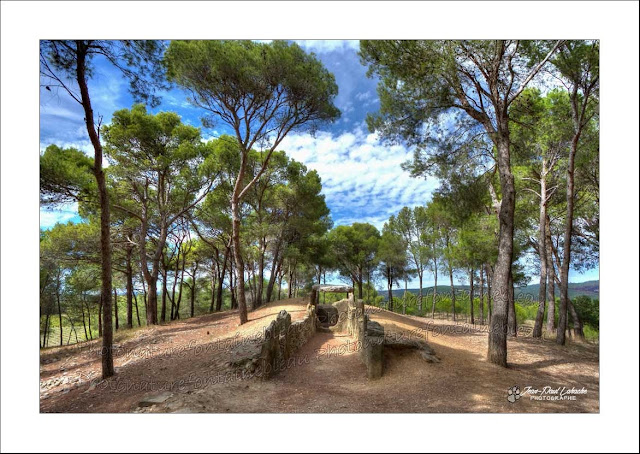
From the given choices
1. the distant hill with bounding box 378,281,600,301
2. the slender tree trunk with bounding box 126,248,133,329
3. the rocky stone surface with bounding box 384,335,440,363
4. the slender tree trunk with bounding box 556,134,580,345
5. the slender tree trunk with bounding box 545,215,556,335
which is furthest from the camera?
the slender tree trunk with bounding box 126,248,133,329

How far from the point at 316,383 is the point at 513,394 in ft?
7.57

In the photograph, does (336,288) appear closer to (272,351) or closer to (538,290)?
(538,290)

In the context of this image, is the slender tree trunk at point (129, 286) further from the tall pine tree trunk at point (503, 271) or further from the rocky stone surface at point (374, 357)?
the tall pine tree trunk at point (503, 271)

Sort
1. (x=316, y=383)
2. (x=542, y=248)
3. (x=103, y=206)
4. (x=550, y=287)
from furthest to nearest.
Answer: (x=550, y=287), (x=542, y=248), (x=103, y=206), (x=316, y=383)

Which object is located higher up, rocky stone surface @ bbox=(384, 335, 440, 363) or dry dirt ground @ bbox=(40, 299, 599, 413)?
rocky stone surface @ bbox=(384, 335, 440, 363)

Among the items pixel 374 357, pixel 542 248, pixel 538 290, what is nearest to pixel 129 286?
pixel 374 357

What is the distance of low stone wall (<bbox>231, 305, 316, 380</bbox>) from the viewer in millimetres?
3639

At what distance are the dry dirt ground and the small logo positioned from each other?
39 mm

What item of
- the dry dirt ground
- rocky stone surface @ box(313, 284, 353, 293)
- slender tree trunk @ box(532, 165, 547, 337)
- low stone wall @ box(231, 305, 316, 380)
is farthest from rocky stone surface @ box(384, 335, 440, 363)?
rocky stone surface @ box(313, 284, 353, 293)

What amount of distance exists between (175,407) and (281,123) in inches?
214

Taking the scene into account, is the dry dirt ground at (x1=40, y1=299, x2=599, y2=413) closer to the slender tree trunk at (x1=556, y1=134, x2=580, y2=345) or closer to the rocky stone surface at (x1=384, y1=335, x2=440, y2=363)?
the rocky stone surface at (x1=384, y1=335, x2=440, y2=363)

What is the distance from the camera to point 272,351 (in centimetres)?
409
